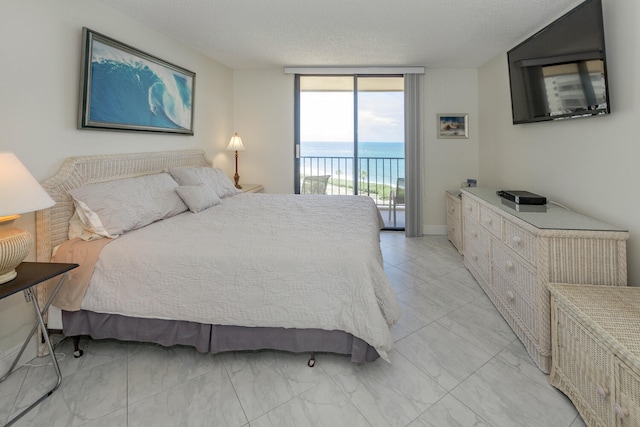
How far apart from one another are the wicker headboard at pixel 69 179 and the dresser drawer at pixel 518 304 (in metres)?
2.91

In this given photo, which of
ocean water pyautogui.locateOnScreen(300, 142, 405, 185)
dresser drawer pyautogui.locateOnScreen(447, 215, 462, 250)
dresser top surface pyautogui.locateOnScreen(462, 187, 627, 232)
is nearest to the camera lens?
dresser top surface pyautogui.locateOnScreen(462, 187, 627, 232)

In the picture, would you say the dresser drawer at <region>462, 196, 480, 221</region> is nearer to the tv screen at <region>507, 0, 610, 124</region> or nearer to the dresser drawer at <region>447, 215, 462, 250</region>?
the dresser drawer at <region>447, 215, 462, 250</region>

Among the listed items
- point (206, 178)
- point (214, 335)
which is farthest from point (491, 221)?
point (206, 178)

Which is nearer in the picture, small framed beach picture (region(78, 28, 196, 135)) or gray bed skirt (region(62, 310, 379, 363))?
gray bed skirt (region(62, 310, 379, 363))

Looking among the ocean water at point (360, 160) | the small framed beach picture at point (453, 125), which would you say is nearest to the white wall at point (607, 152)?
the small framed beach picture at point (453, 125)

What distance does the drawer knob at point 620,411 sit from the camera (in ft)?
3.58

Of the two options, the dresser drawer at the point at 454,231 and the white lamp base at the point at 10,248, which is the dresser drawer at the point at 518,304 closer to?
the dresser drawer at the point at 454,231

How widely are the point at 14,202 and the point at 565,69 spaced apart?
3.36 meters

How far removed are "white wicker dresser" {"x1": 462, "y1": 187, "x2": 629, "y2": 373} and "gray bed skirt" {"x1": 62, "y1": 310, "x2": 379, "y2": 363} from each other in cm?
95

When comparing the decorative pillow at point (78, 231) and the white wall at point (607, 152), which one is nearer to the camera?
the white wall at point (607, 152)

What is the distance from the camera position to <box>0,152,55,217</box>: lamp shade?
4.37 feet

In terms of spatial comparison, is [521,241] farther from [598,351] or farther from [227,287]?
[227,287]

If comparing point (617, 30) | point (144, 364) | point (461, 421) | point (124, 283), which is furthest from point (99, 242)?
point (617, 30)

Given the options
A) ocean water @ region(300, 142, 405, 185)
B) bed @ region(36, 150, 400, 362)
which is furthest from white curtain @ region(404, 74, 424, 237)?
bed @ region(36, 150, 400, 362)
